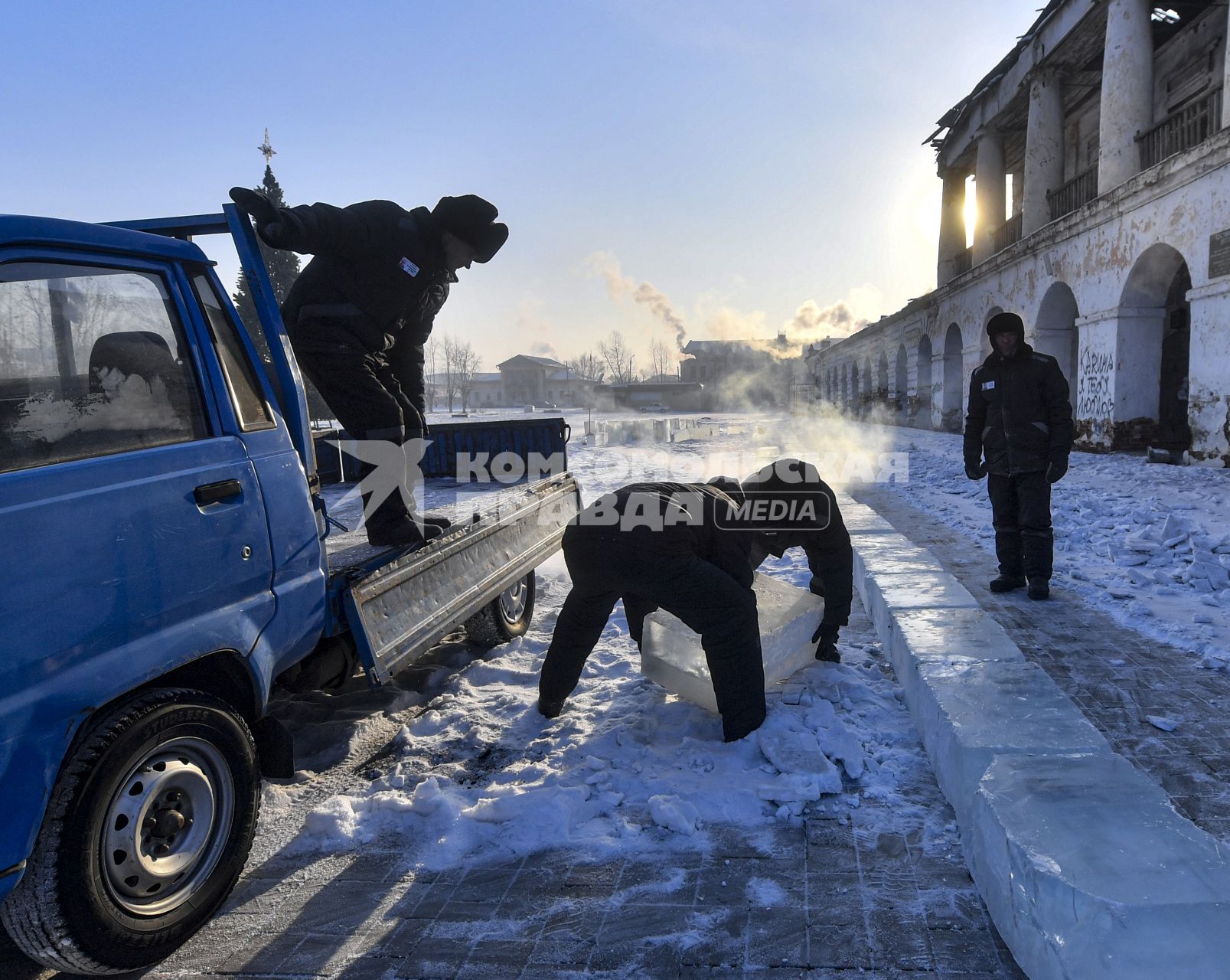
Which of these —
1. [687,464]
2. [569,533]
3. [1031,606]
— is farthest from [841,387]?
[569,533]

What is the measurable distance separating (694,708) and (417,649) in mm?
1415

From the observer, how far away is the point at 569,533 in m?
3.44

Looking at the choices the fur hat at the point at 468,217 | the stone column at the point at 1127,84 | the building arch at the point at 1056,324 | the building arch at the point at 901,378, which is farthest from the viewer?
the building arch at the point at 901,378

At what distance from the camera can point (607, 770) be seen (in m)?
3.05

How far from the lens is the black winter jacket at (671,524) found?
3.26 m

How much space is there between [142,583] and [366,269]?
179cm

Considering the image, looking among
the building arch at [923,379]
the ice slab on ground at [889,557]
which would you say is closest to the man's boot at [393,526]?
the ice slab on ground at [889,557]

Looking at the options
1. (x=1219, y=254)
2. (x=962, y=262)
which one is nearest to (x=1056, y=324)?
(x=1219, y=254)

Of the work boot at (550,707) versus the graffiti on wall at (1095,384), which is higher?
the graffiti on wall at (1095,384)

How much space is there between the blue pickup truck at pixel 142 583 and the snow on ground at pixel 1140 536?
4.70 m

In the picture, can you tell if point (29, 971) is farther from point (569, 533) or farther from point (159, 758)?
point (569, 533)

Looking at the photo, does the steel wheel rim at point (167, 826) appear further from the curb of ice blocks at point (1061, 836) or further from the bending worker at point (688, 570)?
the curb of ice blocks at point (1061, 836)

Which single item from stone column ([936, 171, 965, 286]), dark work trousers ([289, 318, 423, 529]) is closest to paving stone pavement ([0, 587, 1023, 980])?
dark work trousers ([289, 318, 423, 529])

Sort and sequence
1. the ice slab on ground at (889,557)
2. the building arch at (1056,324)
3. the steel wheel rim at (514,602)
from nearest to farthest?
the steel wheel rim at (514,602)
the ice slab on ground at (889,557)
the building arch at (1056,324)
